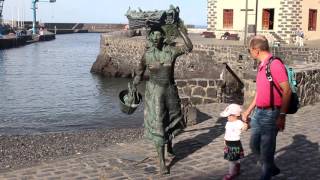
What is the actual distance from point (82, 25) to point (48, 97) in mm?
123001

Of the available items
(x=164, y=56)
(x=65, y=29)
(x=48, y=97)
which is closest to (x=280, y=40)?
(x=48, y=97)

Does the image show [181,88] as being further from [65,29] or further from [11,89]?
[65,29]

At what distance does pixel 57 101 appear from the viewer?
23.7 metres

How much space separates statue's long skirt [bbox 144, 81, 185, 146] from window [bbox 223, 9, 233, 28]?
31.1 m

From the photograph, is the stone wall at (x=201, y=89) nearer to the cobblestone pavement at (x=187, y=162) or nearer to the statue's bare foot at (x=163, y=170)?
the cobblestone pavement at (x=187, y=162)

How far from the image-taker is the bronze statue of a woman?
716 centimetres

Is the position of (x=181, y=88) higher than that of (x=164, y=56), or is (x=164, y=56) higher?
(x=164, y=56)

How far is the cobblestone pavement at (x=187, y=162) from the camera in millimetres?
7203

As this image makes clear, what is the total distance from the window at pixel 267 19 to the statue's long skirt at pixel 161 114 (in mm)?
29453

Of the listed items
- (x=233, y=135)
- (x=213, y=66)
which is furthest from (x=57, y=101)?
(x=233, y=135)

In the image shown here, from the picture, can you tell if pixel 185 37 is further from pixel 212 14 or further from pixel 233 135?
pixel 212 14

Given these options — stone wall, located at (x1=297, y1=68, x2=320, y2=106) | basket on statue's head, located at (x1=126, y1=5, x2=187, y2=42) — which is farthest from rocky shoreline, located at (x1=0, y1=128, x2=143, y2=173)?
stone wall, located at (x1=297, y1=68, x2=320, y2=106)

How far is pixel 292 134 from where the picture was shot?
959cm

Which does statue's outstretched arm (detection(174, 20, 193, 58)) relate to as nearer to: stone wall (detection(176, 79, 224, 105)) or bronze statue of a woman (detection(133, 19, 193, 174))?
bronze statue of a woman (detection(133, 19, 193, 174))
